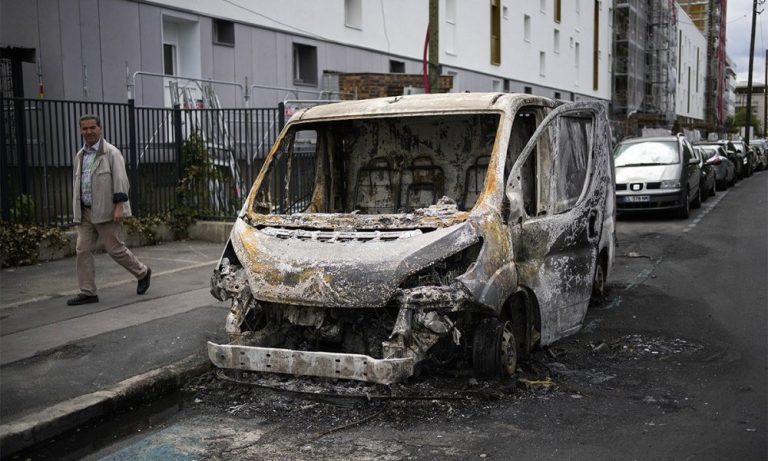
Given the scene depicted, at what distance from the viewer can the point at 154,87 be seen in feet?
54.7

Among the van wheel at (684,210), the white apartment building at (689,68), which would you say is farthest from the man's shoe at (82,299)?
the white apartment building at (689,68)

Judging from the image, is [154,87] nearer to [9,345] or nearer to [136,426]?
[9,345]

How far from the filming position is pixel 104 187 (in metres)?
8.29

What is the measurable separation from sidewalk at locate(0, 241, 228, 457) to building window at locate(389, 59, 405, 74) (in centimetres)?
1694

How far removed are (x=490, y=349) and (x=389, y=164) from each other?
2.54 meters

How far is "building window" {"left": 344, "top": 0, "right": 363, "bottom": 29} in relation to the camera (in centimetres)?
2417

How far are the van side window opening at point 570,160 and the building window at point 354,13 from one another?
57.3 ft

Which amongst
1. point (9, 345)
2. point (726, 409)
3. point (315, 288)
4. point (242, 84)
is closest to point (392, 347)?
point (315, 288)

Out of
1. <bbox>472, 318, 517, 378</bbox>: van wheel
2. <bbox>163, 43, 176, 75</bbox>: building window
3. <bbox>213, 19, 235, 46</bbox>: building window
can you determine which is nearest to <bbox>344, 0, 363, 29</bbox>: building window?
<bbox>213, 19, 235, 46</bbox>: building window

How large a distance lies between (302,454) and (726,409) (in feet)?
8.90

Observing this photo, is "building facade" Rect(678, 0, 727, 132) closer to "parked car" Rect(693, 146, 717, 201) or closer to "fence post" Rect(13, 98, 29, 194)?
→ "parked car" Rect(693, 146, 717, 201)

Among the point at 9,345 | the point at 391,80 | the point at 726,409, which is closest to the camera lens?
the point at 726,409

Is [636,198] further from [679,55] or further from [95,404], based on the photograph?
[679,55]

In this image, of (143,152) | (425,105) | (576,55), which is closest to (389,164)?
(425,105)
